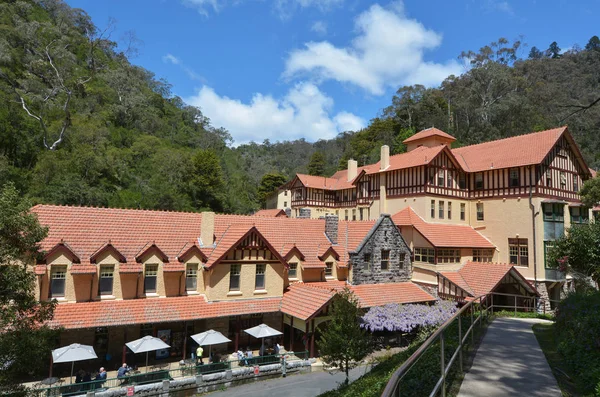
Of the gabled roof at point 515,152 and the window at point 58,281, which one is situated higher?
the gabled roof at point 515,152

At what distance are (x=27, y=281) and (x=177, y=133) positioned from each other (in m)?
77.0

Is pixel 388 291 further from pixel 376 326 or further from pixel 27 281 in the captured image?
pixel 27 281

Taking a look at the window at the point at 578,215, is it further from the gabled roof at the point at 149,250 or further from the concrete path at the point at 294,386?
the gabled roof at the point at 149,250

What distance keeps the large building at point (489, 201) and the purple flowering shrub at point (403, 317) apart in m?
6.23

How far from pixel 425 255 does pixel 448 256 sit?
2.03m

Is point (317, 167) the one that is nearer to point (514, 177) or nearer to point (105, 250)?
point (514, 177)

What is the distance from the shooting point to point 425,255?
30594 millimetres

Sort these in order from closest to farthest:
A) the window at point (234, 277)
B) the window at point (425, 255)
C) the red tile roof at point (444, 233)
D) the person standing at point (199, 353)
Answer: the person standing at point (199, 353) < the window at point (234, 277) < the window at point (425, 255) < the red tile roof at point (444, 233)

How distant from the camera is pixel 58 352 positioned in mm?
16234

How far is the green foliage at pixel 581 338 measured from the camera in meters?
6.79

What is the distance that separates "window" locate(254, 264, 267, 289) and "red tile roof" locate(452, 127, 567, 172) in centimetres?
2512

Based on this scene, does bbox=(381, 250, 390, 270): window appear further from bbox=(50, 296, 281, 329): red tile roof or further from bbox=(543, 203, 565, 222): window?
bbox=(543, 203, 565, 222): window

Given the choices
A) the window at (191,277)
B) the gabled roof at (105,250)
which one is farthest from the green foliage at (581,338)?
the gabled roof at (105,250)

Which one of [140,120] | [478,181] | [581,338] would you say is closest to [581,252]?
[478,181]
